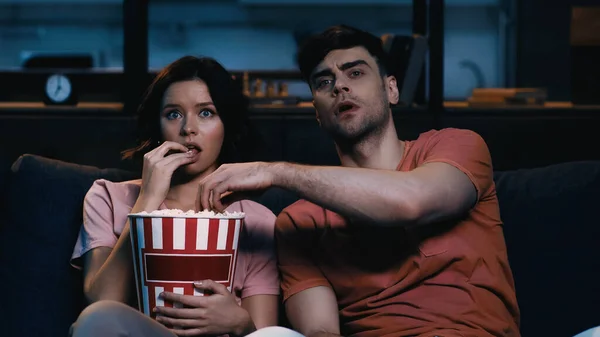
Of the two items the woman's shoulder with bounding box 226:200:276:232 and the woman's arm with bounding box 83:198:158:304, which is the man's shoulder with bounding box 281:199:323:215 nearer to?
the woman's shoulder with bounding box 226:200:276:232

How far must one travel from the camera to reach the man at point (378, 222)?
1678 millimetres

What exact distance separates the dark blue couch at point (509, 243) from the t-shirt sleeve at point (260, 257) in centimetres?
19

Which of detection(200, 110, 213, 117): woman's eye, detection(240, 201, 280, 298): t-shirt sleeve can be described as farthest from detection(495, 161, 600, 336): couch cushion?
detection(200, 110, 213, 117): woman's eye

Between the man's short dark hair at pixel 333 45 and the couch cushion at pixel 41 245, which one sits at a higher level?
the man's short dark hair at pixel 333 45

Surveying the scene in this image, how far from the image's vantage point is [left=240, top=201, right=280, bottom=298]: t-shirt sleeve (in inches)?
81.4

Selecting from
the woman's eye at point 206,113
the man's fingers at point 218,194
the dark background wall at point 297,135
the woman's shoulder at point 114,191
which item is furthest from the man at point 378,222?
the dark background wall at point 297,135

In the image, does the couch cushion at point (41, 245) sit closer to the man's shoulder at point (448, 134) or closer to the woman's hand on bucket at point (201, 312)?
the woman's hand on bucket at point (201, 312)

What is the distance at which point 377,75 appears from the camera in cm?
210

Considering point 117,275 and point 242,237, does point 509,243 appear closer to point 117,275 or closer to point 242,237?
point 242,237

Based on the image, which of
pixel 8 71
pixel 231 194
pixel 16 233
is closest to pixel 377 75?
pixel 231 194

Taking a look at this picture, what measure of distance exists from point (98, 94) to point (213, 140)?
4.01 meters

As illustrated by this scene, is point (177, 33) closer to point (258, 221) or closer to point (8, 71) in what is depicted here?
point (8, 71)

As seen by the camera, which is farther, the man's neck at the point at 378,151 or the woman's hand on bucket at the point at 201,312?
the man's neck at the point at 378,151

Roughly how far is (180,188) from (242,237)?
209 millimetres
